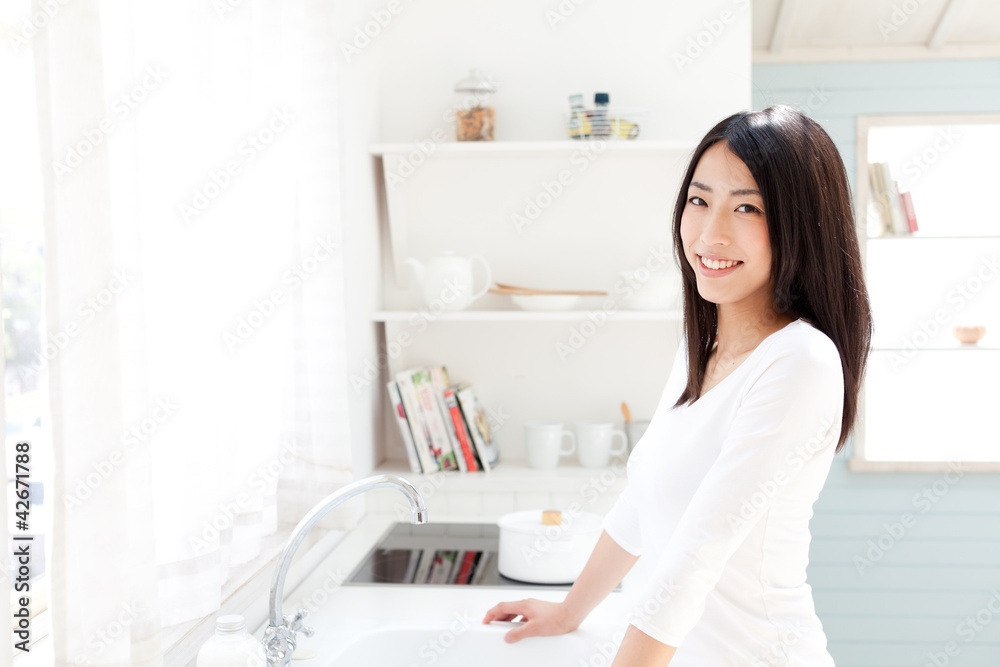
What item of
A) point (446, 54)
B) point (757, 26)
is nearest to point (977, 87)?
point (757, 26)

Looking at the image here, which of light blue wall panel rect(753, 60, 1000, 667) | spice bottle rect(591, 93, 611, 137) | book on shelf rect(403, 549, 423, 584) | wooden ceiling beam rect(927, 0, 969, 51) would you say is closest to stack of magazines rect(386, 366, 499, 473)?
book on shelf rect(403, 549, 423, 584)

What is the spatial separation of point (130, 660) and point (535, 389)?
5.18ft

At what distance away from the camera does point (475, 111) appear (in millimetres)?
2148

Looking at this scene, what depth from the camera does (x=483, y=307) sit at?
2305 millimetres

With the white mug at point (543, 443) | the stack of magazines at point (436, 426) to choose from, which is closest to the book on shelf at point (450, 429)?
the stack of magazines at point (436, 426)

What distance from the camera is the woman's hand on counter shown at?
130 centimetres

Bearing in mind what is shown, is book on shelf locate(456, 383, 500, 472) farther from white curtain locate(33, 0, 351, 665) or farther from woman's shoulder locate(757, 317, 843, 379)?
woman's shoulder locate(757, 317, 843, 379)

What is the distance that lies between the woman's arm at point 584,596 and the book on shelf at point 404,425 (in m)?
0.90

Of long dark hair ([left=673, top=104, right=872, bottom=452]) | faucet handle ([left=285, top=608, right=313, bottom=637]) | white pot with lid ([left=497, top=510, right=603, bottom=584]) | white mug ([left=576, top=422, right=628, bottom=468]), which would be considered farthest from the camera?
white mug ([left=576, top=422, right=628, bottom=468])

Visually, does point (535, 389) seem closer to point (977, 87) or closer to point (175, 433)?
point (175, 433)

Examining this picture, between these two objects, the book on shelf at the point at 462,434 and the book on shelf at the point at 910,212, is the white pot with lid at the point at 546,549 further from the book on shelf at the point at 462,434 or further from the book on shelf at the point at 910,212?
the book on shelf at the point at 910,212

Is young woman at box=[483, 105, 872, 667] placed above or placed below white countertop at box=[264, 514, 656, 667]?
above

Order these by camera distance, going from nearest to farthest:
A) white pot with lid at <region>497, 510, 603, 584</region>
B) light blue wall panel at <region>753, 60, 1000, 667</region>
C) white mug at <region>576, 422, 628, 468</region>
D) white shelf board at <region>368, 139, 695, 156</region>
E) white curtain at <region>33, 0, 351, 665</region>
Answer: white curtain at <region>33, 0, 351, 665</region> < white pot with lid at <region>497, 510, 603, 584</region> < white shelf board at <region>368, 139, 695, 156</region> < white mug at <region>576, 422, 628, 468</region> < light blue wall panel at <region>753, 60, 1000, 667</region>

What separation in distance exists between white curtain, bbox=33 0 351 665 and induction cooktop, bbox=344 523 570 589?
9.5 inches
